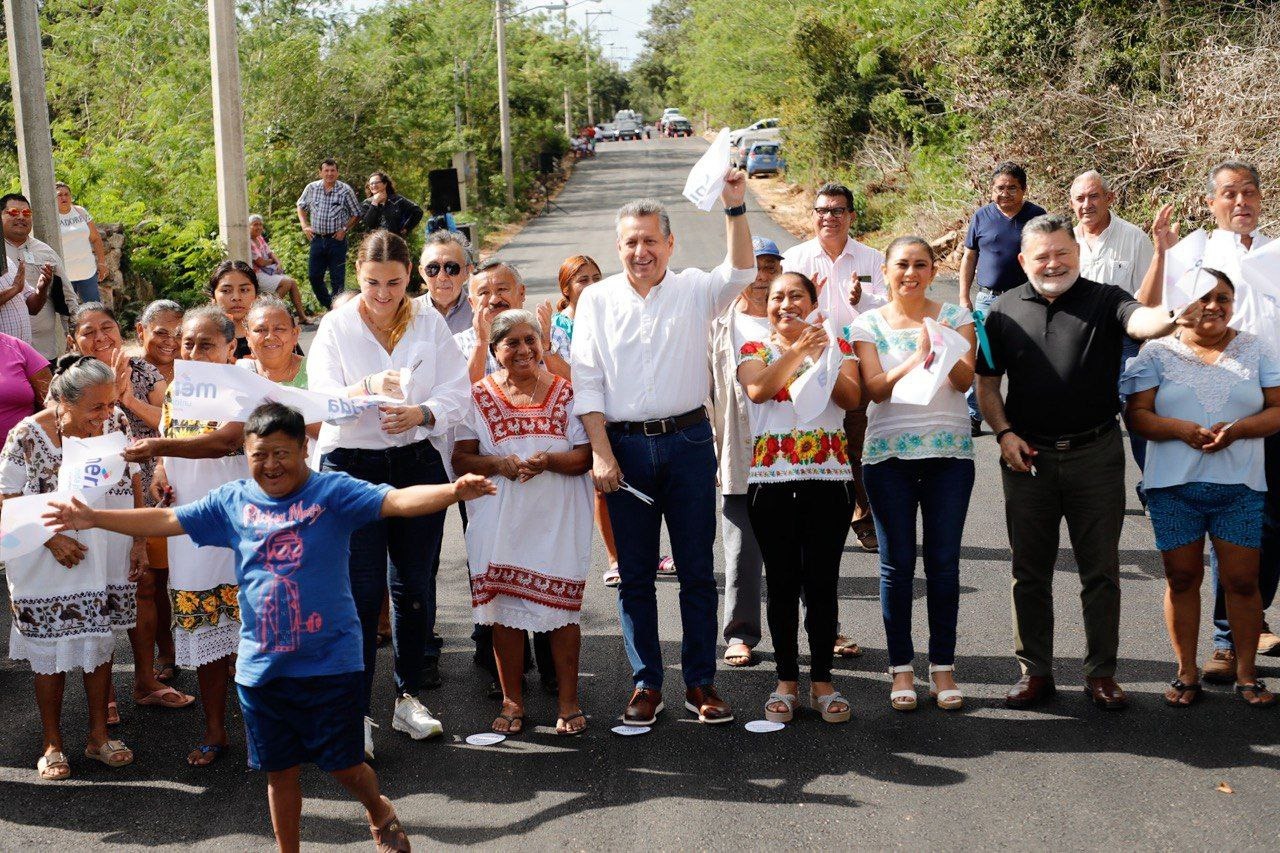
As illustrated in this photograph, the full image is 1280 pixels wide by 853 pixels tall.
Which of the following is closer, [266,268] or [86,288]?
[86,288]

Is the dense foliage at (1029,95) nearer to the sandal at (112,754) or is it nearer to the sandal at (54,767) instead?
the sandal at (112,754)

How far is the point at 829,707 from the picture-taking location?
18.8ft

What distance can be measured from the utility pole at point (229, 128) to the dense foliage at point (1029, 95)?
1131 centimetres

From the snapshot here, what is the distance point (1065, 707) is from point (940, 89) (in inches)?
914

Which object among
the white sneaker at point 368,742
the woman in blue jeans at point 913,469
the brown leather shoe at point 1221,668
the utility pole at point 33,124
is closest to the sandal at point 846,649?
the woman in blue jeans at point 913,469

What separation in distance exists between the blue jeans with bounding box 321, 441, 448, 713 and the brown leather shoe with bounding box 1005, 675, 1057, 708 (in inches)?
101

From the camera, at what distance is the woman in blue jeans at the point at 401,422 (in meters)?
5.57

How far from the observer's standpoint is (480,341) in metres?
6.54

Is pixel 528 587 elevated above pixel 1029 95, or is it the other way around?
pixel 1029 95

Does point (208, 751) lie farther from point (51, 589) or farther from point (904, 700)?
point (904, 700)

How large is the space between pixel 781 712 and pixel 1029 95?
17800 mm

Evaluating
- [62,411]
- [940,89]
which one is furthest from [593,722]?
[940,89]

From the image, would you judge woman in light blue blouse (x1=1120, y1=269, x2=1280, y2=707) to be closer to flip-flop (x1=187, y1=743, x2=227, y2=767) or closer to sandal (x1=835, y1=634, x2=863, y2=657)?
sandal (x1=835, y1=634, x2=863, y2=657)

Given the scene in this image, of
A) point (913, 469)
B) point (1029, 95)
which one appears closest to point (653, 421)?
point (913, 469)
